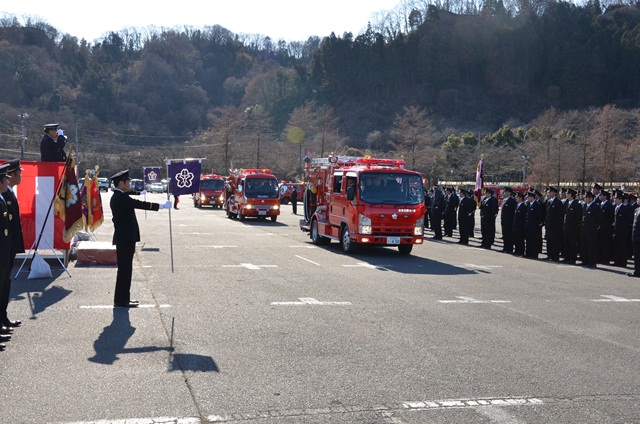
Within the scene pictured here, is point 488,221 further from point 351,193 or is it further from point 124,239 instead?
point 124,239

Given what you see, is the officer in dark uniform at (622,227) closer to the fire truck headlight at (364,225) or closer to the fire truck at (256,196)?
the fire truck headlight at (364,225)

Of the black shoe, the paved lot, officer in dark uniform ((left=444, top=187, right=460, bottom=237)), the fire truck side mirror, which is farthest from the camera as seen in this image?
officer in dark uniform ((left=444, top=187, right=460, bottom=237))

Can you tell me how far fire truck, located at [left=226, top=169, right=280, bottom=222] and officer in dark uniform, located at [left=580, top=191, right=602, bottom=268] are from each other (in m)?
18.1

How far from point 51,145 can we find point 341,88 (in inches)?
4128

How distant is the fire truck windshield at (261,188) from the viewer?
34344mm

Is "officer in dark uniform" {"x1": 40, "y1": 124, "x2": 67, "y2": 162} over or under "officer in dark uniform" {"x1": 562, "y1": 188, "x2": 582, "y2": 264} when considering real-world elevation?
over

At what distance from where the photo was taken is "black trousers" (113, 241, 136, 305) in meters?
10.5

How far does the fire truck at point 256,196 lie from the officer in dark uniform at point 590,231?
18.1 meters

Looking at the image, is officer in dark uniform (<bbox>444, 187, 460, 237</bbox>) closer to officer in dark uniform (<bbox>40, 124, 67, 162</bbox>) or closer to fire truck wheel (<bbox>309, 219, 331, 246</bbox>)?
fire truck wheel (<bbox>309, 219, 331, 246</bbox>)

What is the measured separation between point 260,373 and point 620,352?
13.6 ft

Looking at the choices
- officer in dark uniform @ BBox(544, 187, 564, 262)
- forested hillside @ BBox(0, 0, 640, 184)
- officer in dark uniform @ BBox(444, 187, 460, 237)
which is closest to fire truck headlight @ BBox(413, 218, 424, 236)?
officer in dark uniform @ BBox(544, 187, 564, 262)

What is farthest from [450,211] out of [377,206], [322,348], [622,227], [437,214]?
[322,348]

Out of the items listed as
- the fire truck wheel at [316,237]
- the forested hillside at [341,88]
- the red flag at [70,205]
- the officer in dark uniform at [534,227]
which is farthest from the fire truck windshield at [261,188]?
the forested hillside at [341,88]

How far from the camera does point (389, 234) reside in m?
18.6
